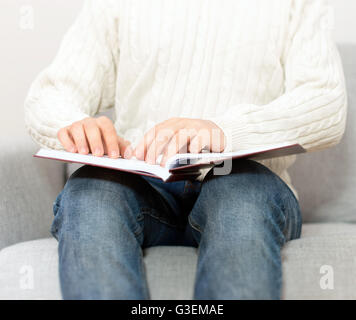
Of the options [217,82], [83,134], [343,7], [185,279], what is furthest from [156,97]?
[343,7]

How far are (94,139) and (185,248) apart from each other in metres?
0.22

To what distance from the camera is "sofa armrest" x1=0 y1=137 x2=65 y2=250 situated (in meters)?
0.83

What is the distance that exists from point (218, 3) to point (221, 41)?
0.07 metres

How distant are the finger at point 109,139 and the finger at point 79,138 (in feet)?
0.09

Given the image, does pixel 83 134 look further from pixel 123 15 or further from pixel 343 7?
pixel 343 7

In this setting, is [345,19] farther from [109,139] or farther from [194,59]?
[109,139]

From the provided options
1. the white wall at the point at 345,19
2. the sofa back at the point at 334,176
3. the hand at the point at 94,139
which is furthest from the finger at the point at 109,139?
the white wall at the point at 345,19

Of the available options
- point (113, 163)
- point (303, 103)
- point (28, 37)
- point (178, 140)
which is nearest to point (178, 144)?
point (178, 140)

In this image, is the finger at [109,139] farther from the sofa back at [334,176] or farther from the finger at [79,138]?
the sofa back at [334,176]

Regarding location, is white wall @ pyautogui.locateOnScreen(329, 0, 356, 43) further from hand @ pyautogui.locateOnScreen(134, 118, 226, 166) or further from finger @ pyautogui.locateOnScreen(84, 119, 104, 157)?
finger @ pyautogui.locateOnScreen(84, 119, 104, 157)

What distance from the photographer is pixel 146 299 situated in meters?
0.53

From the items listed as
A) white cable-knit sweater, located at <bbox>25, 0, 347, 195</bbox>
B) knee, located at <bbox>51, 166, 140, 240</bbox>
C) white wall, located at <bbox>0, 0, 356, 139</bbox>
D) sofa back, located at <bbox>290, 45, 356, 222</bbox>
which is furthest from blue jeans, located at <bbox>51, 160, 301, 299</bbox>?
white wall, located at <bbox>0, 0, 356, 139</bbox>

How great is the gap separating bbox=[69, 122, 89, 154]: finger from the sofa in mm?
169

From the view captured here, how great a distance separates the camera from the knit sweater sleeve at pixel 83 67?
84 cm
